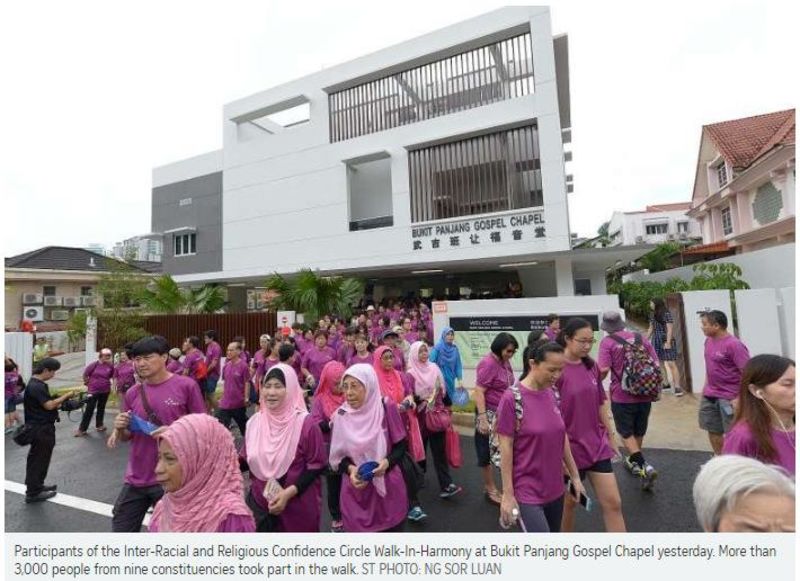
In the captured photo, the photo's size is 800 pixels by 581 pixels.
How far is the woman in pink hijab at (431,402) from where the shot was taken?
11.0 feet

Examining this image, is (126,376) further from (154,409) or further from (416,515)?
(416,515)

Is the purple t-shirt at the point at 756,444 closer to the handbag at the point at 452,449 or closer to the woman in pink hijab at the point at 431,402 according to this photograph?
the handbag at the point at 452,449

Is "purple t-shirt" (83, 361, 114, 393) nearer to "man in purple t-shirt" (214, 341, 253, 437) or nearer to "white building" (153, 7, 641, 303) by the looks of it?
"man in purple t-shirt" (214, 341, 253, 437)

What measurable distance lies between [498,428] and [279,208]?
13.8 meters

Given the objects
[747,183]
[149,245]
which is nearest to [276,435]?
[747,183]

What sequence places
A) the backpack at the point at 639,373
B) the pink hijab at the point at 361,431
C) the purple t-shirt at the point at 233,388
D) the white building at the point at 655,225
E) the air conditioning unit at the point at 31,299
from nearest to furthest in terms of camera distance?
1. the pink hijab at the point at 361,431
2. the backpack at the point at 639,373
3. the purple t-shirt at the point at 233,388
4. the air conditioning unit at the point at 31,299
5. the white building at the point at 655,225

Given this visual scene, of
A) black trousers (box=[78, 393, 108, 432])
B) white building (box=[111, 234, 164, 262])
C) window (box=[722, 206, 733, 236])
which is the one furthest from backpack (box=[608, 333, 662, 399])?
white building (box=[111, 234, 164, 262])

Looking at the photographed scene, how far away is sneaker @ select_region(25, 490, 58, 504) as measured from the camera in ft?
12.0

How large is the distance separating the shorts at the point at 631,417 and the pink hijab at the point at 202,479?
3056 millimetres

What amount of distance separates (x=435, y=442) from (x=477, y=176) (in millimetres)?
9595

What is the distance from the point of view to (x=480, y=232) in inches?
445

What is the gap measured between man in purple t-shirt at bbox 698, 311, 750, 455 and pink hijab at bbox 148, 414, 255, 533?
368 centimetres

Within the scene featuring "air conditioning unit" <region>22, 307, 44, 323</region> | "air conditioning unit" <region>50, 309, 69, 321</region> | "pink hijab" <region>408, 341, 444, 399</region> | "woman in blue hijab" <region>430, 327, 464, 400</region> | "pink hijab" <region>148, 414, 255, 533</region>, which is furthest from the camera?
"air conditioning unit" <region>50, 309, 69, 321</region>

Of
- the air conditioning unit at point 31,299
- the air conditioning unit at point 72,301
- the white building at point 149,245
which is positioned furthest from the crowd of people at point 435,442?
the air conditioning unit at point 72,301
